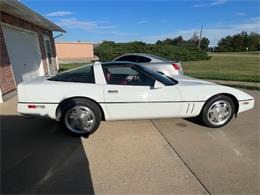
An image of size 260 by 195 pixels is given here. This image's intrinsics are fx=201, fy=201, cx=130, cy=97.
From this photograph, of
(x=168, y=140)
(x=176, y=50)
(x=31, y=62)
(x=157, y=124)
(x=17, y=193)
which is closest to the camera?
(x=17, y=193)

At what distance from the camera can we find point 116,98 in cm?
363

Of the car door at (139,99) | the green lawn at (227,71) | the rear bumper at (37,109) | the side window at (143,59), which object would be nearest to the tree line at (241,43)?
the green lawn at (227,71)

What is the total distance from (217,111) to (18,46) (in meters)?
7.77

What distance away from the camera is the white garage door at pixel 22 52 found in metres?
7.32

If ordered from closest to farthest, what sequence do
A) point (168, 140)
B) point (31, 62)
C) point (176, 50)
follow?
point (168, 140)
point (31, 62)
point (176, 50)

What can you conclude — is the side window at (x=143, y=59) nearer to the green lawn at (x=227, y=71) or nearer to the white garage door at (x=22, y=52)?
the green lawn at (x=227, y=71)

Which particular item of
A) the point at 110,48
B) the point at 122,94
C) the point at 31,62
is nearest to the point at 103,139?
the point at 122,94

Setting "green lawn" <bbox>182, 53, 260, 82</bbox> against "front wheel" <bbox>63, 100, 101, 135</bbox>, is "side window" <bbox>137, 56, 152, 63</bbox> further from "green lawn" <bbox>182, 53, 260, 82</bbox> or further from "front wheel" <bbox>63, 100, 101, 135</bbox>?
"front wheel" <bbox>63, 100, 101, 135</bbox>

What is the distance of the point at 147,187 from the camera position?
7.77 feet

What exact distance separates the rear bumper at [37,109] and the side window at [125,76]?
111 cm

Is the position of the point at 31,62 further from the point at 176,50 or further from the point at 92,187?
the point at 176,50

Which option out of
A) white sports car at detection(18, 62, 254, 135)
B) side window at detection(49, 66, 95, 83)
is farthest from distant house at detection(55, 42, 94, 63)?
white sports car at detection(18, 62, 254, 135)

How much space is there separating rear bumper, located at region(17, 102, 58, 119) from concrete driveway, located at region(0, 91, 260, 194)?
485mm

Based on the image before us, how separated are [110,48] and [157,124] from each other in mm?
26816
